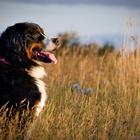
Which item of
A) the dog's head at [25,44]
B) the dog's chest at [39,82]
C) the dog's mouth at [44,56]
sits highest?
the dog's head at [25,44]

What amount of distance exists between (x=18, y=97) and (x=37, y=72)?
0.56m

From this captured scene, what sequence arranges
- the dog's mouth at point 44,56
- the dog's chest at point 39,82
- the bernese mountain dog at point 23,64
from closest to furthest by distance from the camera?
the bernese mountain dog at point 23,64 → the dog's chest at point 39,82 → the dog's mouth at point 44,56

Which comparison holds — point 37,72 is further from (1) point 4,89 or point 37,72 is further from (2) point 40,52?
(1) point 4,89

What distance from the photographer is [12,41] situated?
8.71ft

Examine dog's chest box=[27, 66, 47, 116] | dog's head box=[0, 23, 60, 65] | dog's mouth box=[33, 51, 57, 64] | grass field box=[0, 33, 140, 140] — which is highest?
dog's head box=[0, 23, 60, 65]

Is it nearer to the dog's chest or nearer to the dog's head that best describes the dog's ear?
the dog's head

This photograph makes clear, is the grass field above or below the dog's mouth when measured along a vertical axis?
below

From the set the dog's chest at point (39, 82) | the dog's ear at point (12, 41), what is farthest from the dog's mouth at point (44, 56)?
the dog's ear at point (12, 41)

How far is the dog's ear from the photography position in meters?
2.62

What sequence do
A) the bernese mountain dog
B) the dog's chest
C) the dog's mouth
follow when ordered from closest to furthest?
1. the bernese mountain dog
2. the dog's chest
3. the dog's mouth

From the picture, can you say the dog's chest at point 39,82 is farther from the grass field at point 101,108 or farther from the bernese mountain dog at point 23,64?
the grass field at point 101,108

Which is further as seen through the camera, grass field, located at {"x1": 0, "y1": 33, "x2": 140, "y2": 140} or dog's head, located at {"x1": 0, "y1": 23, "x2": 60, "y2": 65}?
dog's head, located at {"x1": 0, "y1": 23, "x2": 60, "y2": 65}

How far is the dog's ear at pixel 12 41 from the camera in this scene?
2617 mm

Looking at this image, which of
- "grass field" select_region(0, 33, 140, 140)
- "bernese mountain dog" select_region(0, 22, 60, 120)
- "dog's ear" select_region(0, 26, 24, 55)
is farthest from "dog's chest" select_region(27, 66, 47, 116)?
"dog's ear" select_region(0, 26, 24, 55)
